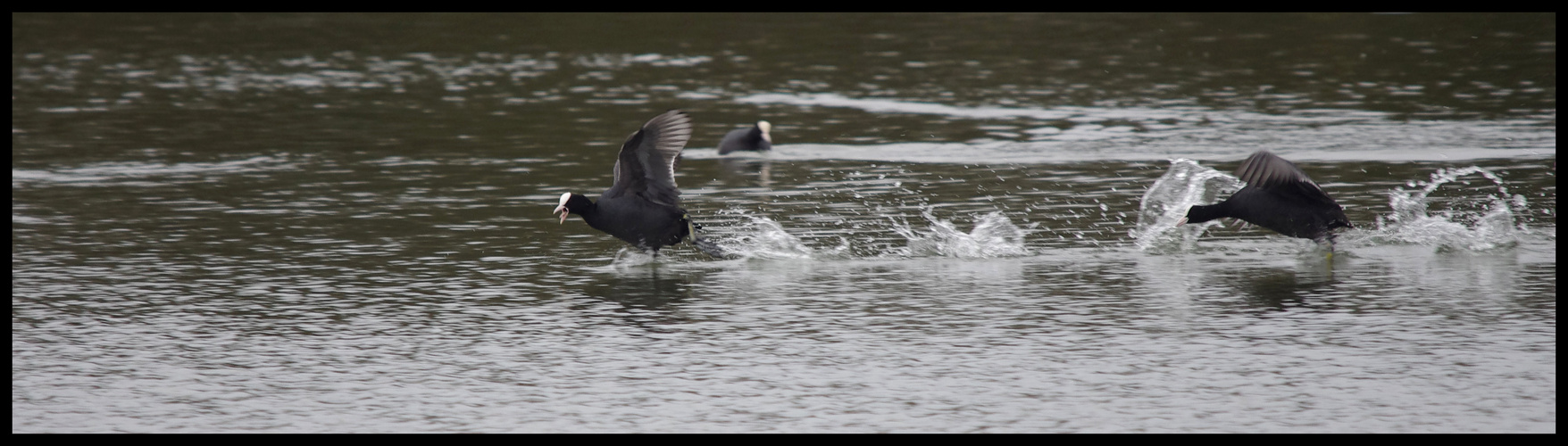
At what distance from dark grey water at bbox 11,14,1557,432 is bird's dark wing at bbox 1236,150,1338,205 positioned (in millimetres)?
407

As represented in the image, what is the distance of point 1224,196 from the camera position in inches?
500

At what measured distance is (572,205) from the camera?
980cm

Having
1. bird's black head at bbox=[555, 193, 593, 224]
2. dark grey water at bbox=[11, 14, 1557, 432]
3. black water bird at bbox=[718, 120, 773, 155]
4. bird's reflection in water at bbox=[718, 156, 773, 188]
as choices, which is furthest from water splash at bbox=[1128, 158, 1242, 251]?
black water bird at bbox=[718, 120, 773, 155]

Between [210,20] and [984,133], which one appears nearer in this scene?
[984,133]

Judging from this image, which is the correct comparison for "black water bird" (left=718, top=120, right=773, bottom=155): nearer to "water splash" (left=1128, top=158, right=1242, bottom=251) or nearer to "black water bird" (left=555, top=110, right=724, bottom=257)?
"water splash" (left=1128, top=158, right=1242, bottom=251)

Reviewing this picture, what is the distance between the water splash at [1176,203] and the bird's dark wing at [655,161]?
114 inches

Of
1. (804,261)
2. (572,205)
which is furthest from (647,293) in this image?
(804,261)

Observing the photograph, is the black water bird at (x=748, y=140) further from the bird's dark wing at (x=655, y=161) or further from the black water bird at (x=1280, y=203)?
the black water bird at (x=1280, y=203)

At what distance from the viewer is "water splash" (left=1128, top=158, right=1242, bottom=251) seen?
10.8m

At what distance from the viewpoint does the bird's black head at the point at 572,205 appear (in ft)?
32.0

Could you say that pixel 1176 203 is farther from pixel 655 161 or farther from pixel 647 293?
pixel 647 293
